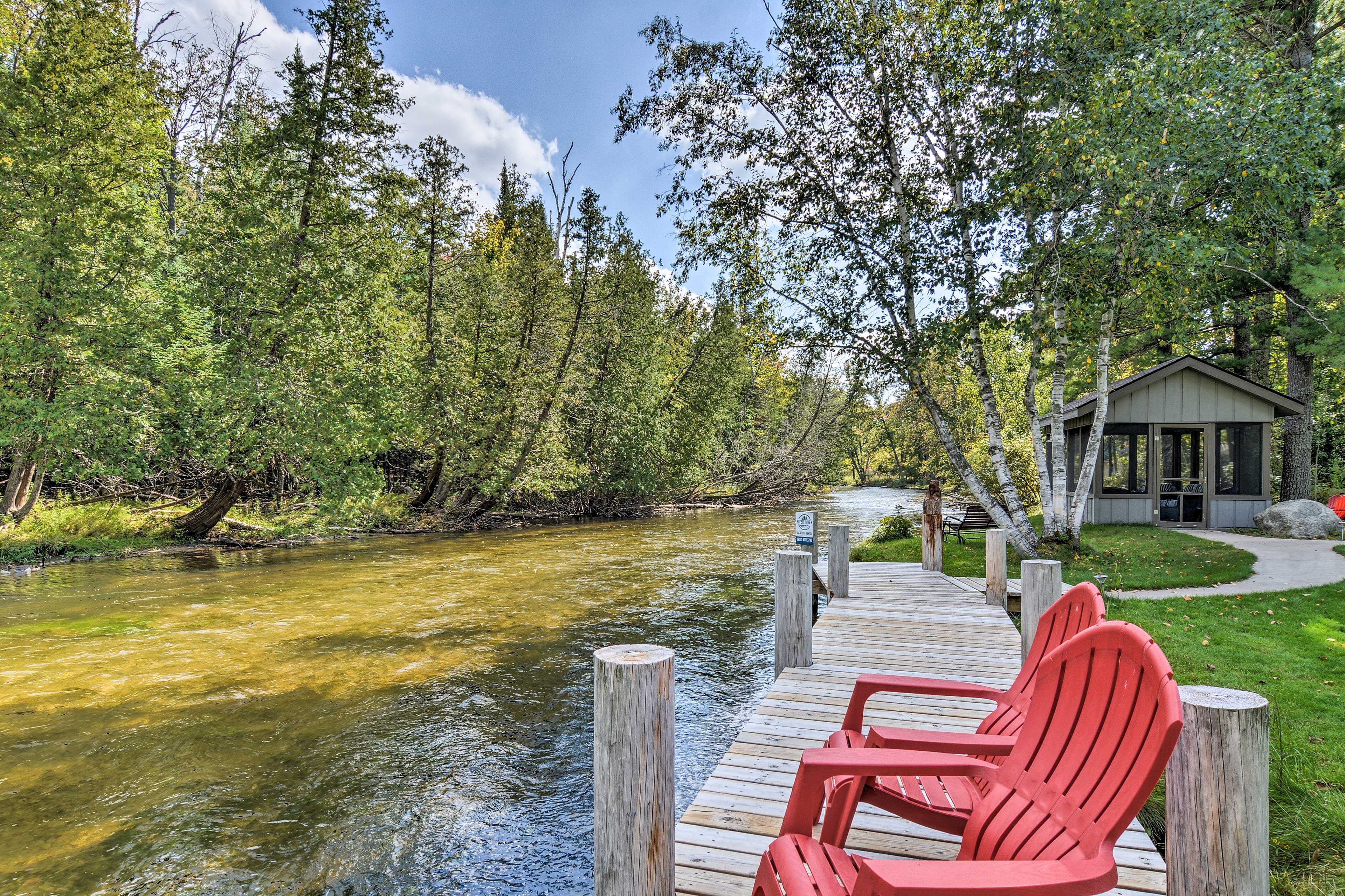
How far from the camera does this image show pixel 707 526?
20.3 m

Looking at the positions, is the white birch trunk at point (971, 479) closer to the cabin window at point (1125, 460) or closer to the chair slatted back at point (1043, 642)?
the cabin window at point (1125, 460)

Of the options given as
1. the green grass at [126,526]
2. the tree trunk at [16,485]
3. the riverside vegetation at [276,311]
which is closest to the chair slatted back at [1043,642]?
the riverside vegetation at [276,311]

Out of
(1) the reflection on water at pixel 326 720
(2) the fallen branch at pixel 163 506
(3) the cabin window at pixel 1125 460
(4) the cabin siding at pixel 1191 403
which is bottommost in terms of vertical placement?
(1) the reflection on water at pixel 326 720

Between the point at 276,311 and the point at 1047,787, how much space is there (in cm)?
1576

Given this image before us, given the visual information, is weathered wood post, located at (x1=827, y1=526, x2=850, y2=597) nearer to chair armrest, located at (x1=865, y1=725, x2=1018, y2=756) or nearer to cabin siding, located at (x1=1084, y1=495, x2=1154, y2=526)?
chair armrest, located at (x1=865, y1=725, x2=1018, y2=756)

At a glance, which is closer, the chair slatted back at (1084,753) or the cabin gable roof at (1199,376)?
the chair slatted back at (1084,753)

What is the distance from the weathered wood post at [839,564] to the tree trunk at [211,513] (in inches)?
514

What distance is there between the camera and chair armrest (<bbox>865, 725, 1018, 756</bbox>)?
2.18 m

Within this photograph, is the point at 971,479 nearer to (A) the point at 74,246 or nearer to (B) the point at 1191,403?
(B) the point at 1191,403

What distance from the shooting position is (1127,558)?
10508 millimetres

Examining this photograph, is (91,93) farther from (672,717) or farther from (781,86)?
(672,717)

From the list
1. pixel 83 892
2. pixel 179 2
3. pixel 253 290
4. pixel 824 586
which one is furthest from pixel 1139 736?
→ pixel 179 2

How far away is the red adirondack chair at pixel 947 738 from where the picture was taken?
221 centimetres

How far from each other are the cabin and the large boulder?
0.90 meters
